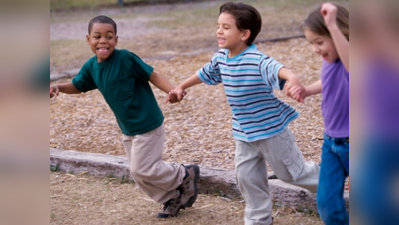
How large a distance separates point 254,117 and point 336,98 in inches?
30.2

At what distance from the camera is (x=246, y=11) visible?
3770 mm

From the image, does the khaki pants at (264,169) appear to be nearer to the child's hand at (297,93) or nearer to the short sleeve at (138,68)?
the child's hand at (297,93)

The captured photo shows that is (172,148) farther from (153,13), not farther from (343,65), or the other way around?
(153,13)

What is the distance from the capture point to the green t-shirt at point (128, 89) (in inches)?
164

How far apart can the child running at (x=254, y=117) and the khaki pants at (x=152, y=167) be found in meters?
0.63

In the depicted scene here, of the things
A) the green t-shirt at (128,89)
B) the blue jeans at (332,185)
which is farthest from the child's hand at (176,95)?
the blue jeans at (332,185)

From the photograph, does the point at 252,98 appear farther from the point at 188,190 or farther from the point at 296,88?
the point at 188,190

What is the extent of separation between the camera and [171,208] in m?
4.37

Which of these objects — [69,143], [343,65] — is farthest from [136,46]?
[343,65]

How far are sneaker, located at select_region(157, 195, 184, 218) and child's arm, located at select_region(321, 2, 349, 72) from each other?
1.97 metres
